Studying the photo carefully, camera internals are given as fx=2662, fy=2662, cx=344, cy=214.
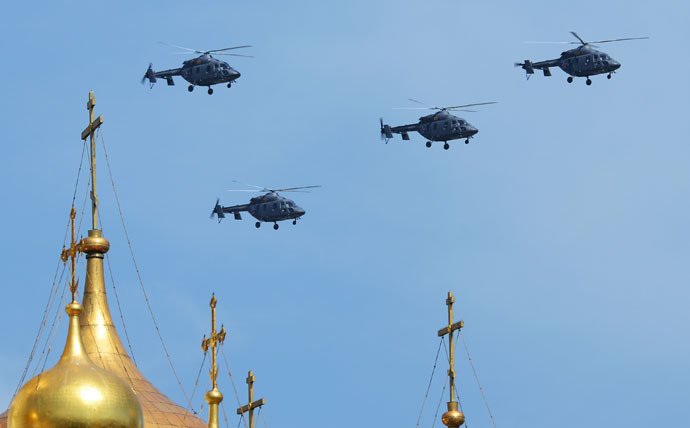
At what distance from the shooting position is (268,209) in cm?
14138

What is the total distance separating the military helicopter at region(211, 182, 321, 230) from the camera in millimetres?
140375

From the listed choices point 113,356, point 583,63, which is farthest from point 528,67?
point 113,356

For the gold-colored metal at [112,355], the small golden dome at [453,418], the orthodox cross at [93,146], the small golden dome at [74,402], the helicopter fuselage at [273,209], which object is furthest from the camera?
the helicopter fuselage at [273,209]

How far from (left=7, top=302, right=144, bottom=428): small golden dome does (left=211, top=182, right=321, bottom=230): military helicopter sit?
7924cm

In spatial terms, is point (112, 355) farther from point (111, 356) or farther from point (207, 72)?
point (207, 72)

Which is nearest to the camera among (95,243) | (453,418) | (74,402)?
(74,402)

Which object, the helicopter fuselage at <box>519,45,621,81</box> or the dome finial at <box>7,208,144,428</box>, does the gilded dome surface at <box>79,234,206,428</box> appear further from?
the helicopter fuselage at <box>519,45,621,81</box>

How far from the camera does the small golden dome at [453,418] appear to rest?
2672 inches

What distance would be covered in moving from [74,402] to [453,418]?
11.8 meters

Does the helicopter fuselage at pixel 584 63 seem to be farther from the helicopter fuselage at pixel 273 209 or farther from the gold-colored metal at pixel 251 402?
the gold-colored metal at pixel 251 402

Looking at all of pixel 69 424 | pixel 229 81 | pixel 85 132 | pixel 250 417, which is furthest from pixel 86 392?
pixel 229 81

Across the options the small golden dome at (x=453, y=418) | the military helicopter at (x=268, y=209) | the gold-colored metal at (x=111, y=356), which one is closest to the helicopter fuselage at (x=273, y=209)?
the military helicopter at (x=268, y=209)

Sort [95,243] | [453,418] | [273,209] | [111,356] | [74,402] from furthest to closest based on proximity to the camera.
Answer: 1. [273,209]
2. [111,356]
3. [95,243]
4. [453,418]
5. [74,402]

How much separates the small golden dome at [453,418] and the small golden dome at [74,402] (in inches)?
394
